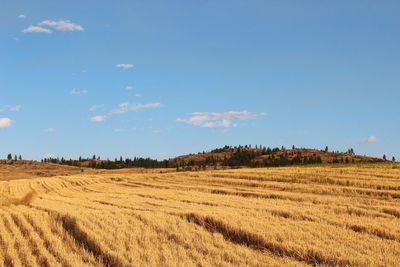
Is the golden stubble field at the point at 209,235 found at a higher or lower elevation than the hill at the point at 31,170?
lower

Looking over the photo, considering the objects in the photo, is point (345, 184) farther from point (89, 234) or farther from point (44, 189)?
point (44, 189)

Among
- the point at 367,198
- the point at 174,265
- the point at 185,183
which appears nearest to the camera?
the point at 174,265

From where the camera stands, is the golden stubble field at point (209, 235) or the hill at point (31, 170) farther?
the hill at point (31, 170)

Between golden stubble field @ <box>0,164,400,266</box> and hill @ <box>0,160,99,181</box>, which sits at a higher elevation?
hill @ <box>0,160,99,181</box>

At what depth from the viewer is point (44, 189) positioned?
5000 centimetres

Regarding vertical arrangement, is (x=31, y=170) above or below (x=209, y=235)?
above

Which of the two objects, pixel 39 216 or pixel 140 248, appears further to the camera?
pixel 39 216

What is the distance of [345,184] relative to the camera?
36.1 metres

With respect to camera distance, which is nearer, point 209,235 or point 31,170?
point 209,235

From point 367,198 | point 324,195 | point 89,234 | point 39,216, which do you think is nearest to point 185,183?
point 324,195

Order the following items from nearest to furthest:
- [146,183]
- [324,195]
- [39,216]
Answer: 1. [39,216]
2. [324,195]
3. [146,183]

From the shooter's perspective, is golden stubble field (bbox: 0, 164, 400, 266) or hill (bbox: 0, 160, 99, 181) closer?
golden stubble field (bbox: 0, 164, 400, 266)

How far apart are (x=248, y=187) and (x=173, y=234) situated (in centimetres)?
2171

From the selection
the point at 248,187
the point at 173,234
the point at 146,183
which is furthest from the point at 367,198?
the point at 146,183
